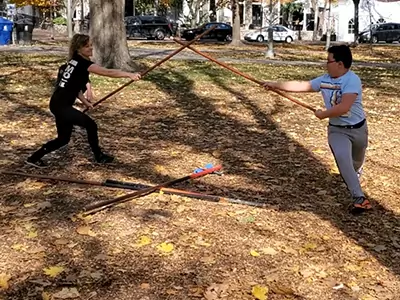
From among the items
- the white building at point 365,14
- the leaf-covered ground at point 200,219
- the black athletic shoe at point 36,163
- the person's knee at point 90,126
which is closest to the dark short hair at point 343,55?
the leaf-covered ground at point 200,219

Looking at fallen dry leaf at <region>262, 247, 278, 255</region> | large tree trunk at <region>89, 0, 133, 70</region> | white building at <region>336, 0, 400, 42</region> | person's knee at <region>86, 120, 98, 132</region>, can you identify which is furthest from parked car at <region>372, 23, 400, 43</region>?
fallen dry leaf at <region>262, 247, 278, 255</region>

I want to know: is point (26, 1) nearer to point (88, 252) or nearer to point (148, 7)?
point (148, 7)

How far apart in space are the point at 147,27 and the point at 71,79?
31.6 meters

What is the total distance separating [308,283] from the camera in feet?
12.8

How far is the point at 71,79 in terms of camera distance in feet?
20.0

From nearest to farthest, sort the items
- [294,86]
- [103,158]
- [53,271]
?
[53,271] < [294,86] < [103,158]

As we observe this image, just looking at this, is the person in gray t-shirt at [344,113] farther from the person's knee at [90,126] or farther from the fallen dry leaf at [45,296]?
the fallen dry leaf at [45,296]

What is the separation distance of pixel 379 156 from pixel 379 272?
3.56 metres

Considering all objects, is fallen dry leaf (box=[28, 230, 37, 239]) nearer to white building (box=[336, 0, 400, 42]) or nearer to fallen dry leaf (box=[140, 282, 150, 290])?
fallen dry leaf (box=[140, 282, 150, 290])

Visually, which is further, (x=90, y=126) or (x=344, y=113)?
(x=90, y=126)

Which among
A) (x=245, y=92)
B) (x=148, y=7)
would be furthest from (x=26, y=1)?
(x=245, y=92)

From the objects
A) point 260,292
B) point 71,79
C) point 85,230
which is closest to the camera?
point 260,292

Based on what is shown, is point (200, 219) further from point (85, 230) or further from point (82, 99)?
point (82, 99)

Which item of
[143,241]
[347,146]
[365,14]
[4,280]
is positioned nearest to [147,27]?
[365,14]
